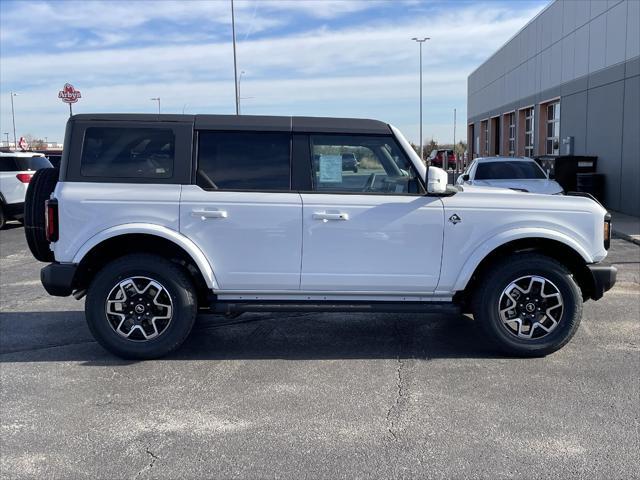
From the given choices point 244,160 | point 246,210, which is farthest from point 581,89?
point 246,210

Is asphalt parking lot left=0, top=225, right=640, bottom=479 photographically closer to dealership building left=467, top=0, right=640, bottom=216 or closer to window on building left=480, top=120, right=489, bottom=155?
dealership building left=467, top=0, right=640, bottom=216

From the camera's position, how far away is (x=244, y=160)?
17.0 ft

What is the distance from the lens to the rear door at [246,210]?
5031mm

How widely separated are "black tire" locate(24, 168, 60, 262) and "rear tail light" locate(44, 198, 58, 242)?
39 centimetres

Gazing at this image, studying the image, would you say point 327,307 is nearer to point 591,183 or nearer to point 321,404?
point 321,404

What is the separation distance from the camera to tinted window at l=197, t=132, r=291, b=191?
202 inches

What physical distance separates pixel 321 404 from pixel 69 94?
13916mm

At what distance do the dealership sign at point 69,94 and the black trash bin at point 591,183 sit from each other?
Answer: 1351cm

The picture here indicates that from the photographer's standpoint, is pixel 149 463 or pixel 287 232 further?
pixel 287 232

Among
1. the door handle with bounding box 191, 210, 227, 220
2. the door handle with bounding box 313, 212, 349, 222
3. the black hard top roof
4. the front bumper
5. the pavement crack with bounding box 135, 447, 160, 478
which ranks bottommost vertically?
the pavement crack with bounding box 135, 447, 160, 478

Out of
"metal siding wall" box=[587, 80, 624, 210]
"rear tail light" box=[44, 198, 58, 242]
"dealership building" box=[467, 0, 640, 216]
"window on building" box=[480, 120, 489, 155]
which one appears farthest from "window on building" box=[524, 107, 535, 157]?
"rear tail light" box=[44, 198, 58, 242]

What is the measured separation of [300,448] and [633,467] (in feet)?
5.99

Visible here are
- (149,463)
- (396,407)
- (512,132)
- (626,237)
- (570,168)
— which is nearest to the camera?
(149,463)

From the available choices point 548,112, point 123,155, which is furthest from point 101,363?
point 548,112
